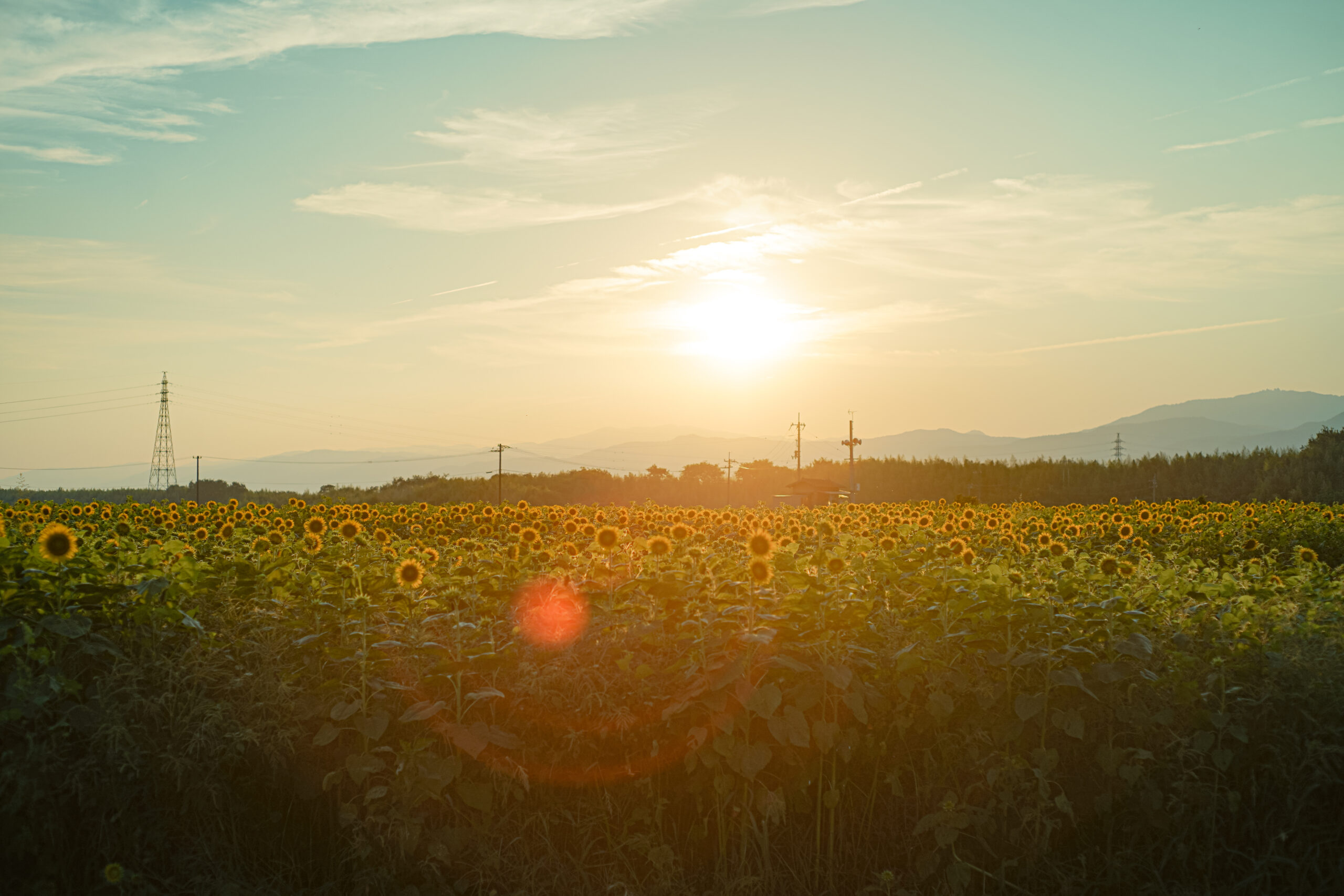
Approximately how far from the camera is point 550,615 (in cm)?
491

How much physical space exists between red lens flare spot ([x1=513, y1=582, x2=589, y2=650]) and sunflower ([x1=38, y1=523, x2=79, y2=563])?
232 centimetres

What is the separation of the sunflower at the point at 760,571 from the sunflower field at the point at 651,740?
0.05 feet

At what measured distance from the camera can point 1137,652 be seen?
14.9 feet

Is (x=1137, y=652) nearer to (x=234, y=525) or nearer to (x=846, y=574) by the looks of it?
(x=846, y=574)

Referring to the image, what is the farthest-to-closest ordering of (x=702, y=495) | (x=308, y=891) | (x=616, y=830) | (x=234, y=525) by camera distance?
(x=702, y=495)
(x=234, y=525)
(x=616, y=830)
(x=308, y=891)

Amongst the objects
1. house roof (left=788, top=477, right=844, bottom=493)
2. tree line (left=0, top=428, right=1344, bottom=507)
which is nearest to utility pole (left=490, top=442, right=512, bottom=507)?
tree line (left=0, top=428, right=1344, bottom=507)

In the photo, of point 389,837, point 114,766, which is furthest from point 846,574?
point 114,766

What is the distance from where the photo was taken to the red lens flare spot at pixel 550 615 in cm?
481

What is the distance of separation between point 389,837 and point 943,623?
3109 mm

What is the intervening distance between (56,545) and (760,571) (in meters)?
3.65

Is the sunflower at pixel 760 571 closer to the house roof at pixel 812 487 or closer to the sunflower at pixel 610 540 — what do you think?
the sunflower at pixel 610 540

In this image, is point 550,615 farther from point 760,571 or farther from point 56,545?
point 56,545

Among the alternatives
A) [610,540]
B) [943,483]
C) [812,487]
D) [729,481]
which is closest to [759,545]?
[610,540]

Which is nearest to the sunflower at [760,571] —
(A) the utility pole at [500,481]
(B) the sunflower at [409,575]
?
(B) the sunflower at [409,575]
